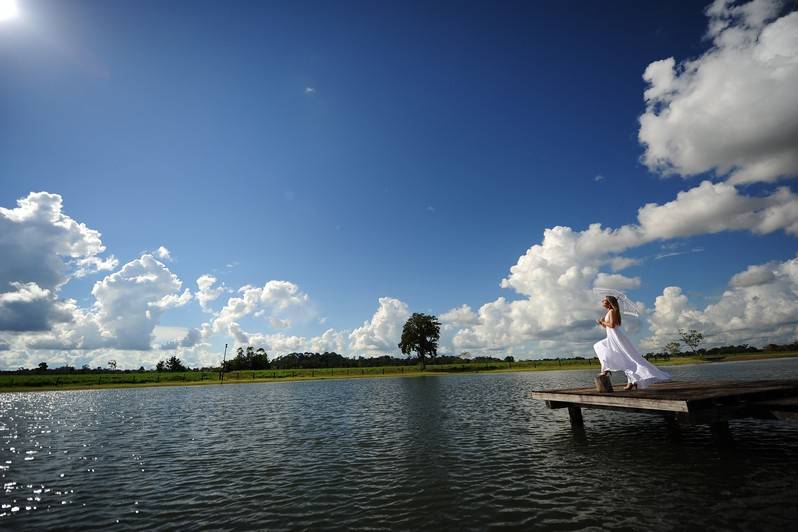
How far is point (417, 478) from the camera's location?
12648 mm

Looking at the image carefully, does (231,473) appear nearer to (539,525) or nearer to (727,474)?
(539,525)

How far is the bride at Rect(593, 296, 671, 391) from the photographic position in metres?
15.8

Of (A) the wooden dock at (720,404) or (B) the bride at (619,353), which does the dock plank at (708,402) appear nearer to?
(A) the wooden dock at (720,404)

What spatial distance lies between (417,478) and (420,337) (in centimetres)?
10456

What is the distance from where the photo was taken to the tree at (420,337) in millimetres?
→ 115812

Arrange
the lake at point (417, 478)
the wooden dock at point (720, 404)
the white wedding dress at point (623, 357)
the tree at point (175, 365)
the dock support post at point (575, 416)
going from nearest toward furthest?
1. the lake at point (417, 478)
2. the wooden dock at point (720, 404)
3. the white wedding dress at point (623, 357)
4. the dock support post at point (575, 416)
5. the tree at point (175, 365)

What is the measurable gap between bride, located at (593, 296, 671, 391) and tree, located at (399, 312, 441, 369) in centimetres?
10071

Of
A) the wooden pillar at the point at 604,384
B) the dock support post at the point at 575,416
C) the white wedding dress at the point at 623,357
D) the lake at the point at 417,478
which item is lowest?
the lake at the point at 417,478

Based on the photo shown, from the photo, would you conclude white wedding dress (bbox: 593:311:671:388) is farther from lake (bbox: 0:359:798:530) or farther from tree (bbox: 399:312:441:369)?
tree (bbox: 399:312:441:369)

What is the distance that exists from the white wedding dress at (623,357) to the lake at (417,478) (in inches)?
96.4

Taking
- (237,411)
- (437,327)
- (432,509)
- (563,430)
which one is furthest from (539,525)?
(437,327)

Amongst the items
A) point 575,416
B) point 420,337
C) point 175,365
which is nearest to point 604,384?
point 575,416

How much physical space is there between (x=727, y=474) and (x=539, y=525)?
664cm

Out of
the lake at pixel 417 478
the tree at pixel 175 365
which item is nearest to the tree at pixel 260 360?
the tree at pixel 175 365
